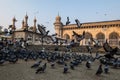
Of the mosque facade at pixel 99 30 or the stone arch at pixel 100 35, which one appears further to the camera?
the stone arch at pixel 100 35

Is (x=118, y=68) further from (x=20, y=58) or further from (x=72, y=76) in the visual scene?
(x=20, y=58)

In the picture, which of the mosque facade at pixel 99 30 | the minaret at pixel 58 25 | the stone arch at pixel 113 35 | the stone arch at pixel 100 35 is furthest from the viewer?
the minaret at pixel 58 25

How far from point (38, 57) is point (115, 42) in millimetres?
34905

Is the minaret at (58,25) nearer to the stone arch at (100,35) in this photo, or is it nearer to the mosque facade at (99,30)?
the mosque facade at (99,30)

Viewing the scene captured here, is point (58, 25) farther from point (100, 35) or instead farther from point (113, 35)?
point (113, 35)

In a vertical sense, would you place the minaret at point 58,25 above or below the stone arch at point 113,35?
above

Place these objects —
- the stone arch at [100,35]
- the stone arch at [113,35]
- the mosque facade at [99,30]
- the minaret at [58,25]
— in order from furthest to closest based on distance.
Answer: the minaret at [58,25], the stone arch at [100,35], the stone arch at [113,35], the mosque facade at [99,30]

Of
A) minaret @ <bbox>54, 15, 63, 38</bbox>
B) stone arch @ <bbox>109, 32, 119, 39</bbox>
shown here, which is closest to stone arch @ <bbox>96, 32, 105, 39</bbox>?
stone arch @ <bbox>109, 32, 119, 39</bbox>

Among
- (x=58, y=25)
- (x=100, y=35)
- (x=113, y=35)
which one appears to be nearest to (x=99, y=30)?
(x=100, y=35)

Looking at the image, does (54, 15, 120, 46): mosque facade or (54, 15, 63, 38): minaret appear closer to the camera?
(54, 15, 120, 46): mosque facade

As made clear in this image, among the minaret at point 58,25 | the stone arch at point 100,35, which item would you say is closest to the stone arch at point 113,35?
the stone arch at point 100,35

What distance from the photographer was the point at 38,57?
1867 cm

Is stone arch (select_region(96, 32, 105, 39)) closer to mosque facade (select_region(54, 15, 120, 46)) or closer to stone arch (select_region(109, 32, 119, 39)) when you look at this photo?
mosque facade (select_region(54, 15, 120, 46))

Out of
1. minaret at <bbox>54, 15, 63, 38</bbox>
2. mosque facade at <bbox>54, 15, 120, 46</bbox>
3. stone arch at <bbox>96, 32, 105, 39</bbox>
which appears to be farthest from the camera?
minaret at <bbox>54, 15, 63, 38</bbox>
